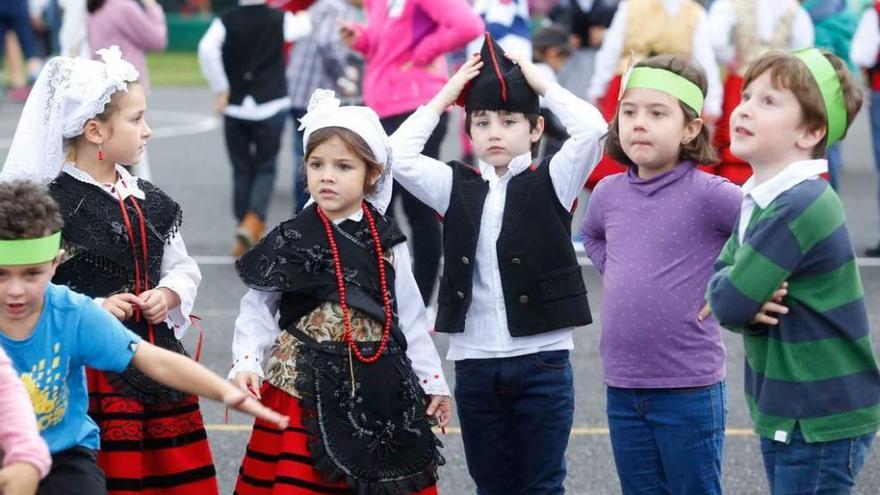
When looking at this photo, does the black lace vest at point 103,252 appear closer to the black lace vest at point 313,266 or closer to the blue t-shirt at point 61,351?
the black lace vest at point 313,266

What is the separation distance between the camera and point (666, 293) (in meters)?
4.22

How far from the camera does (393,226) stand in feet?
14.5

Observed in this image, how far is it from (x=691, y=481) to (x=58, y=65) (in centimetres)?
224

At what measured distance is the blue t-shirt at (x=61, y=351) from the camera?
378cm

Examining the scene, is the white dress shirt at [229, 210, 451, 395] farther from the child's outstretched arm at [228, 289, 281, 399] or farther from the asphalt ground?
the asphalt ground

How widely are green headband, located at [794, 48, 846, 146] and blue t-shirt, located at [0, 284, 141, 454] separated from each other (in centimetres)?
184

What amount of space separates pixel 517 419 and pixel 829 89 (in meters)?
1.40

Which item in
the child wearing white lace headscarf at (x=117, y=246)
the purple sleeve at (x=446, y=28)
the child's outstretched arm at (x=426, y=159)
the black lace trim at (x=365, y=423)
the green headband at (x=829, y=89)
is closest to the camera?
the green headband at (x=829, y=89)

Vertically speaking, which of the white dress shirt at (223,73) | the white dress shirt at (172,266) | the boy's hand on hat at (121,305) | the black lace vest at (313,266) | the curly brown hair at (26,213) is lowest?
the white dress shirt at (223,73)

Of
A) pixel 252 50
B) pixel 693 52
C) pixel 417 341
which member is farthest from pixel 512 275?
pixel 252 50

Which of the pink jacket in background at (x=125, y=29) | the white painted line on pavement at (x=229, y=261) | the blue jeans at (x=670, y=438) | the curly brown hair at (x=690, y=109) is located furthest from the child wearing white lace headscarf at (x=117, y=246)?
the pink jacket in background at (x=125, y=29)

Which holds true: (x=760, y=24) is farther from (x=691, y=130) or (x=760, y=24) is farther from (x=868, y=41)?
(x=691, y=130)

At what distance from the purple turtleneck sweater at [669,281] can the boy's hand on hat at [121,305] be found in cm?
140

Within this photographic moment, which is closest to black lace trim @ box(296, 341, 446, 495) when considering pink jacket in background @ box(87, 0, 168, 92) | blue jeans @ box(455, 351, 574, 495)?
blue jeans @ box(455, 351, 574, 495)
